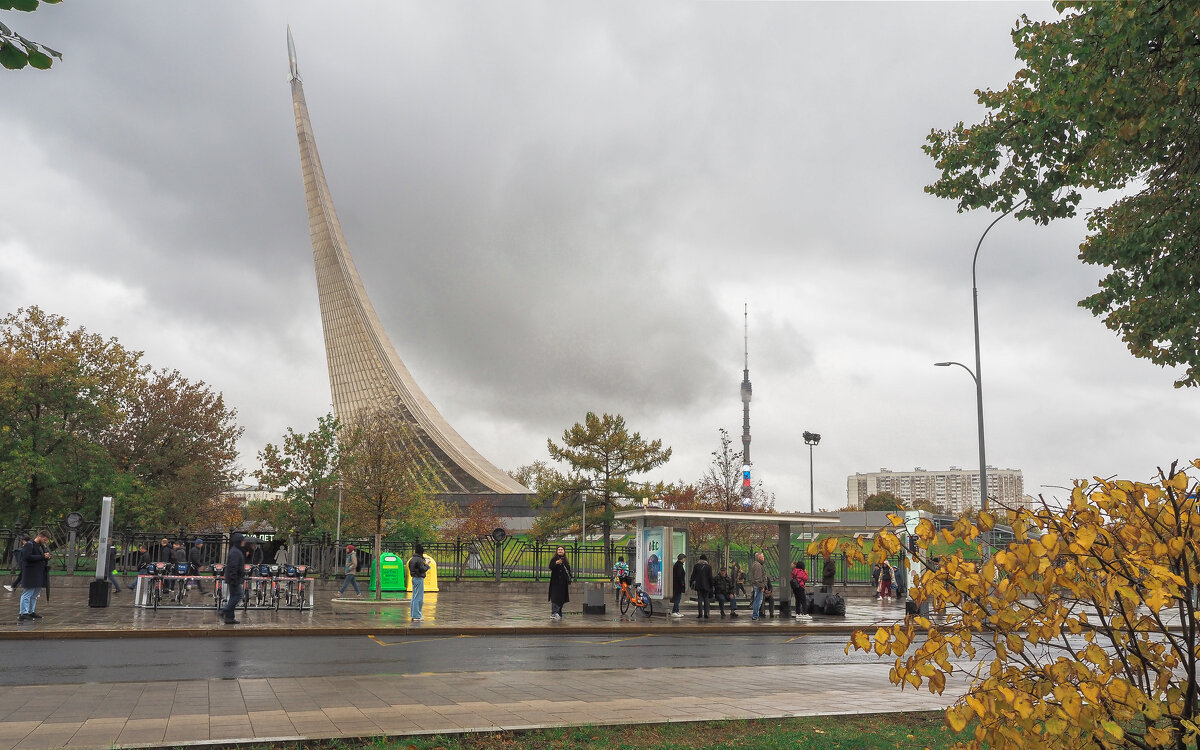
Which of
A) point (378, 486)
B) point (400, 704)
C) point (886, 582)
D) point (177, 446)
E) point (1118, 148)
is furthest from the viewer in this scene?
point (177, 446)

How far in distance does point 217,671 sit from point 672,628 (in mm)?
11108

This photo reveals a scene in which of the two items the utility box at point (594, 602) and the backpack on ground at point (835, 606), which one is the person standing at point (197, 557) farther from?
the backpack on ground at point (835, 606)

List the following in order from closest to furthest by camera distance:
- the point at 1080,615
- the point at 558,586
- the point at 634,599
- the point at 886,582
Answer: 1. the point at 1080,615
2. the point at 558,586
3. the point at 634,599
4. the point at 886,582

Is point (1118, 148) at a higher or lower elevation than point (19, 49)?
higher

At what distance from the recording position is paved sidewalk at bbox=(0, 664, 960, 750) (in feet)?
24.3

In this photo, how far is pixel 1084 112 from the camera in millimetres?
10727

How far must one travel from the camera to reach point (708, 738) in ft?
→ 24.6

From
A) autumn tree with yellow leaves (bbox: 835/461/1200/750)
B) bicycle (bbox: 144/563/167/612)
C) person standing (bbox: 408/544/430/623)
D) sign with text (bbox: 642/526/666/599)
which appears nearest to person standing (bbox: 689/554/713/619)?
sign with text (bbox: 642/526/666/599)

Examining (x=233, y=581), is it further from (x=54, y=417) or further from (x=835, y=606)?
(x=54, y=417)

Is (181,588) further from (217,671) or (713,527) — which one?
(713,527)

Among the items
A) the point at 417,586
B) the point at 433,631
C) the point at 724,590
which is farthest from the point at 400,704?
the point at 724,590

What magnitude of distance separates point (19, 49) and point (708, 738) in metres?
6.74

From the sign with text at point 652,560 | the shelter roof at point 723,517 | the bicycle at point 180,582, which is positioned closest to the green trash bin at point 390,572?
the bicycle at point 180,582

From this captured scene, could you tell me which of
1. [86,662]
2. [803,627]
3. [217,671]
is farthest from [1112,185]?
[86,662]
